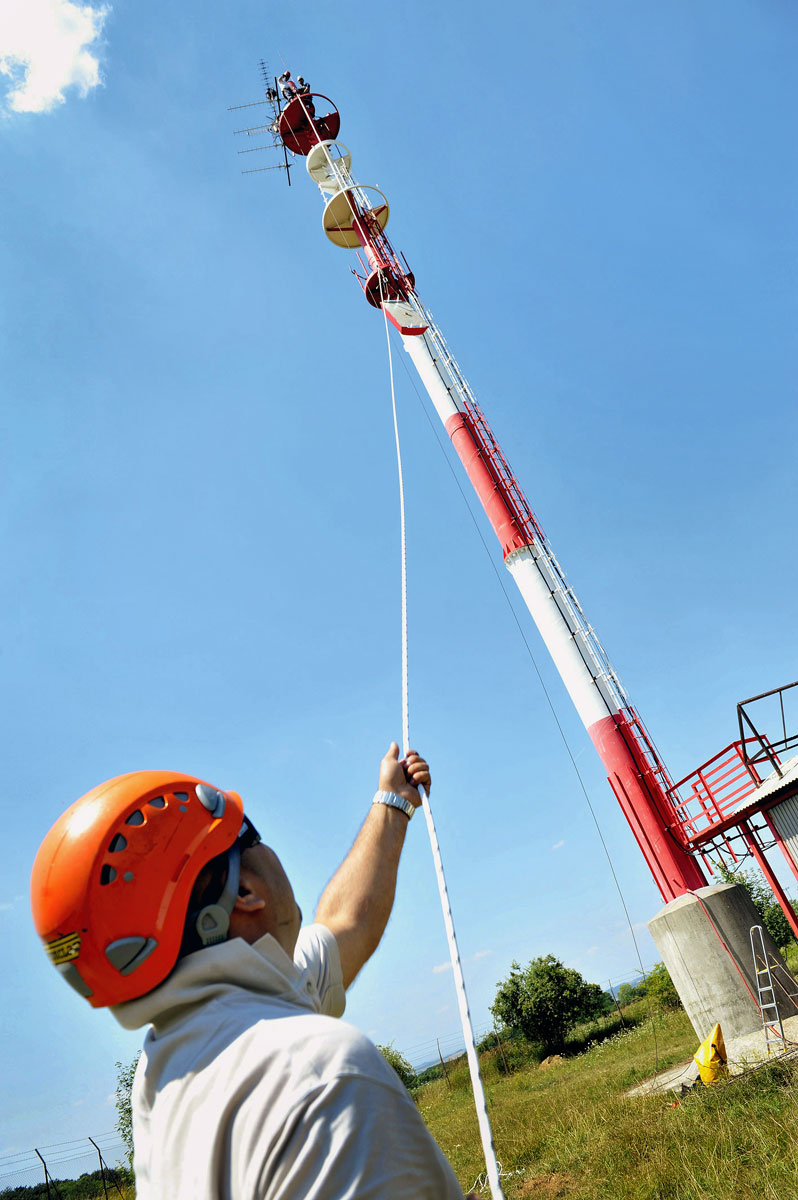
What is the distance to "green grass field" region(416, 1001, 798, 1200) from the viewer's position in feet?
17.7

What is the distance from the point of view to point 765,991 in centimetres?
968

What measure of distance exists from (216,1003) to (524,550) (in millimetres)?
12344

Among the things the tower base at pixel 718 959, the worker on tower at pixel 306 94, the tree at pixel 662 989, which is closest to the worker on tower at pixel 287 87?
the worker on tower at pixel 306 94

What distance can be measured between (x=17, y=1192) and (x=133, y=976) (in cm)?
2188

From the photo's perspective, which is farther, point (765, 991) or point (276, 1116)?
point (765, 991)

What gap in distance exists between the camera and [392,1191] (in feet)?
3.12

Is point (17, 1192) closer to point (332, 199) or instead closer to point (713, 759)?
point (713, 759)

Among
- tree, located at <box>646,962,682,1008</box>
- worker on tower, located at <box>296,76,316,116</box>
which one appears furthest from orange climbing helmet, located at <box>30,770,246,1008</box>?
tree, located at <box>646,962,682,1008</box>

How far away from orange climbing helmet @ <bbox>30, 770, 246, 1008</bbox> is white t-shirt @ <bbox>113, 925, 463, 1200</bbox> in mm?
170

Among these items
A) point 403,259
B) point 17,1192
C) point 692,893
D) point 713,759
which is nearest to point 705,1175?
point 692,893

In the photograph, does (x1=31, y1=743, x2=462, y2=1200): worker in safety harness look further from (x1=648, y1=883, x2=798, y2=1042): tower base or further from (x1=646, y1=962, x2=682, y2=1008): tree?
(x1=646, y1=962, x2=682, y2=1008): tree

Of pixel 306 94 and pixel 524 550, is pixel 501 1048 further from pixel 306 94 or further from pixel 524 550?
pixel 306 94

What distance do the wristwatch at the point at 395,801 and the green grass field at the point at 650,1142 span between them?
4391 mm

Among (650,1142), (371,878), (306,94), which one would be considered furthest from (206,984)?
(306,94)
